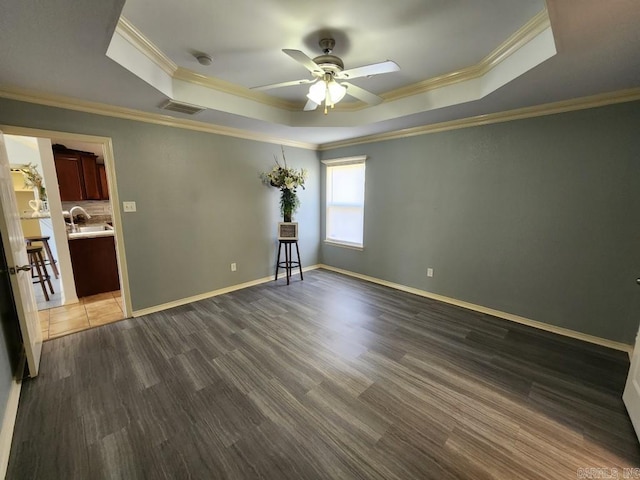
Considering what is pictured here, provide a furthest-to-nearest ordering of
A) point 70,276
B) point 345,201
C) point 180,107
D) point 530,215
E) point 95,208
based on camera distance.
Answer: point 95,208 → point 345,201 → point 70,276 → point 530,215 → point 180,107

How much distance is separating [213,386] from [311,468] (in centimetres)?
101

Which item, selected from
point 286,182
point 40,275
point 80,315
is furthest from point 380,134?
point 40,275

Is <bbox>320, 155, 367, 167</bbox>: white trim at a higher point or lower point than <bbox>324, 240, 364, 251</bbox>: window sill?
higher

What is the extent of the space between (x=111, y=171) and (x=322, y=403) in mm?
3244

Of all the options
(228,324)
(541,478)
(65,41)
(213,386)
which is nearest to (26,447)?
(213,386)

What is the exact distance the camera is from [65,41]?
1.58 metres

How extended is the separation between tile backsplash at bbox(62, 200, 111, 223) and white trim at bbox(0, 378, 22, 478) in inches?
175

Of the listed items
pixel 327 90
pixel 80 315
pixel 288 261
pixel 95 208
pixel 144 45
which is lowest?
pixel 80 315

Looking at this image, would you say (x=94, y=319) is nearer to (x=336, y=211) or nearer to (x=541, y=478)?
(x=336, y=211)

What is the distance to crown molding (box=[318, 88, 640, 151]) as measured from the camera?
2328 millimetres

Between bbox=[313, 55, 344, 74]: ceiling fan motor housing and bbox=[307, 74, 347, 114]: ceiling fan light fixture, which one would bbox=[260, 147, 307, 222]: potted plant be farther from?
bbox=[313, 55, 344, 74]: ceiling fan motor housing

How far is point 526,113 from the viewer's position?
2768 mm

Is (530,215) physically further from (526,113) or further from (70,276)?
(70,276)

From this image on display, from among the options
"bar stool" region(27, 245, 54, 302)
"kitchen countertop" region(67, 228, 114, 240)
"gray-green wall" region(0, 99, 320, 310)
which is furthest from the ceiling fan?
"bar stool" region(27, 245, 54, 302)
